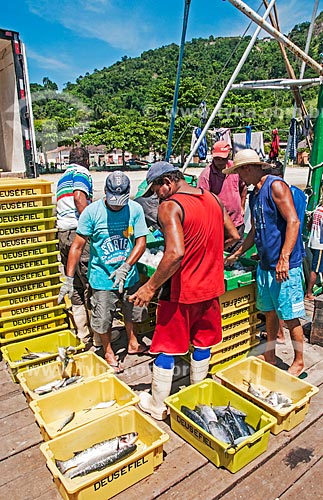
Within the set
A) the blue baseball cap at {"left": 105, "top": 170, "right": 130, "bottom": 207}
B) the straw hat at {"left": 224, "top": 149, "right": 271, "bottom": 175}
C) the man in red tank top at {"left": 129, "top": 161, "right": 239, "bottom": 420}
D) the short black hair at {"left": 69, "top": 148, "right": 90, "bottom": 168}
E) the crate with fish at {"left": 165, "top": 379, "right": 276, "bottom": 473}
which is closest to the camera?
the crate with fish at {"left": 165, "top": 379, "right": 276, "bottom": 473}

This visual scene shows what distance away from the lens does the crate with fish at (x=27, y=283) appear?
13.4ft

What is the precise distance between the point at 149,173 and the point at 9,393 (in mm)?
2560

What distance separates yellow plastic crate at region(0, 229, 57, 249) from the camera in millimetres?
3975

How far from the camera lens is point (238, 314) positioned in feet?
13.2

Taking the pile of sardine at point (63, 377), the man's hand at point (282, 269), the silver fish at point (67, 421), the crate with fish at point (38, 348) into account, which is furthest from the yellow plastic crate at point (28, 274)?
the man's hand at point (282, 269)

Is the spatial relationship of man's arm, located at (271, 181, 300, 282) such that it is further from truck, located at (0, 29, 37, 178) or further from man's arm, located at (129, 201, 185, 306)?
truck, located at (0, 29, 37, 178)

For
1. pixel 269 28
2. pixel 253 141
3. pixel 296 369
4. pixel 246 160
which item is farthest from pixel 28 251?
pixel 253 141

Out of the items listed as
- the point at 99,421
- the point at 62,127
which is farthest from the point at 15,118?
the point at 62,127

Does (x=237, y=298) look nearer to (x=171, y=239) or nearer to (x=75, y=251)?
(x=171, y=239)

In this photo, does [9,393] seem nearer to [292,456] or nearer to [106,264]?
[106,264]

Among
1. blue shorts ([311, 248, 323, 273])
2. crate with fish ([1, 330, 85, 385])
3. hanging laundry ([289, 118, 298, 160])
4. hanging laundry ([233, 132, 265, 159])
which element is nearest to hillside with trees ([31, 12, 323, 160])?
hanging laundry ([233, 132, 265, 159])

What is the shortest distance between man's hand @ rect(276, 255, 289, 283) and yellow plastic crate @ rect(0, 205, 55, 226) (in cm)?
250

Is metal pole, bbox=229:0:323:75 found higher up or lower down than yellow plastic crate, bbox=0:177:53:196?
higher up

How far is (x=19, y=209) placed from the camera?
398 cm
